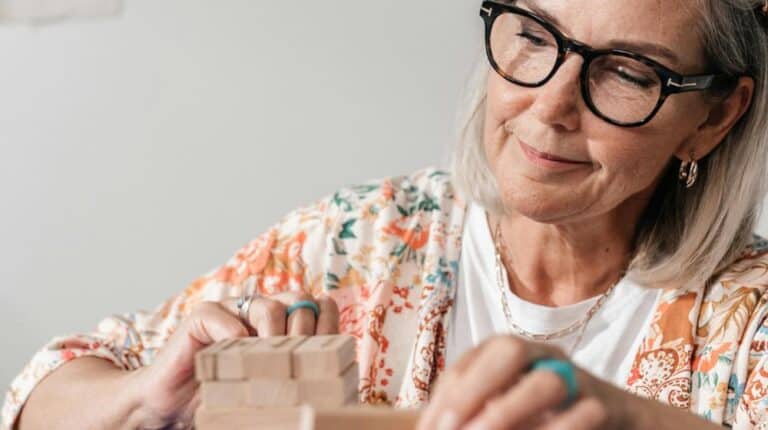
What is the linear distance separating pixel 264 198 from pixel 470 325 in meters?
1.26

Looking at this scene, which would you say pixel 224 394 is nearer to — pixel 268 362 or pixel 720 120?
pixel 268 362

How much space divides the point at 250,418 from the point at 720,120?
3.24 feet

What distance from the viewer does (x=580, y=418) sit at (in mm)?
752

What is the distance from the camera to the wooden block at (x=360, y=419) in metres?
0.79

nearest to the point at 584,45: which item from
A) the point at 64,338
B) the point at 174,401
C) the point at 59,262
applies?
the point at 174,401

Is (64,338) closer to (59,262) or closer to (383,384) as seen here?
(383,384)

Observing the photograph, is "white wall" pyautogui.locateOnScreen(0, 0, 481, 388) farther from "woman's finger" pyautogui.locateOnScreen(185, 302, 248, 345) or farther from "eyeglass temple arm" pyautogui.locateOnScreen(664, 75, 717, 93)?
"woman's finger" pyautogui.locateOnScreen(185, 302, 248, 345)

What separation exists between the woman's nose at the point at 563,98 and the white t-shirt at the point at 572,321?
14.5 inches

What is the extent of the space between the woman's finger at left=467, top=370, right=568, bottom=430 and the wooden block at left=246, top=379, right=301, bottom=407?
0.20 metres

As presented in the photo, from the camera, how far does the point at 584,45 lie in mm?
1358

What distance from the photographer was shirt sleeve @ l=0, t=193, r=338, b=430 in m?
1.59

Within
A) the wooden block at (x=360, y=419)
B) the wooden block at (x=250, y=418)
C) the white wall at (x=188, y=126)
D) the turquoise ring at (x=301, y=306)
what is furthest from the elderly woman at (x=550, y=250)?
the white wall at (x=188, y=126)

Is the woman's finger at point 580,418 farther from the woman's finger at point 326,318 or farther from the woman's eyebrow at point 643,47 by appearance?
the woman's eyebrow at point 643,47

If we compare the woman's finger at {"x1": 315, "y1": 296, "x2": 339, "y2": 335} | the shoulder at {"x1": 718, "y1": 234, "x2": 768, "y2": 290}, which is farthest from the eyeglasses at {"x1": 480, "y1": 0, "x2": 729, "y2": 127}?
the woman's finger at {"x1": 315, "y1": 296, "x2": 339, "y2": 335}
